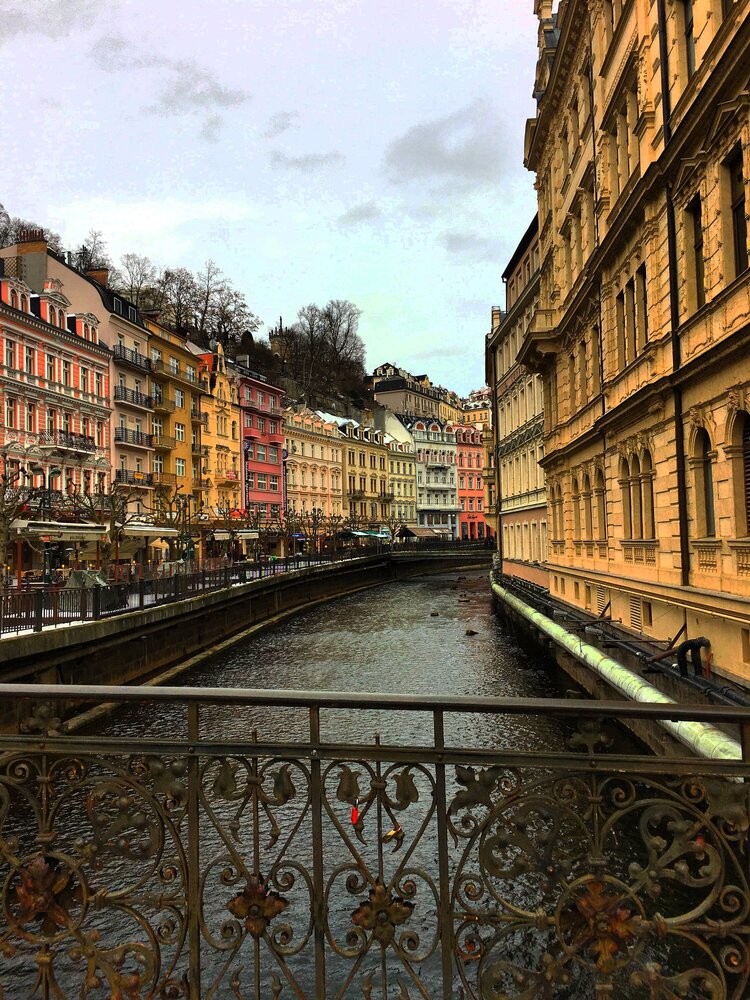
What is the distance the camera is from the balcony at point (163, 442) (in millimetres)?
47703

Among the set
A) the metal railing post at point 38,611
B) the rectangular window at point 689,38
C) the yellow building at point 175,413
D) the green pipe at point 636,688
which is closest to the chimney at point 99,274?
the yellow building at point 175,413

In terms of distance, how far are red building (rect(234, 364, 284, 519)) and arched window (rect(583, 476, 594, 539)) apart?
43001 millimetres

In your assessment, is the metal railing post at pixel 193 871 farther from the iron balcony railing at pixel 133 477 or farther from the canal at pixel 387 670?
the iron balcony railing at pixel 133 477

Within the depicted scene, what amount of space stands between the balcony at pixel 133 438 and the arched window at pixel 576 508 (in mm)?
28112

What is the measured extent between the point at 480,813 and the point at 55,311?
35296 mm

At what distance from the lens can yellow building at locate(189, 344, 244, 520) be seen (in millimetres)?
55750

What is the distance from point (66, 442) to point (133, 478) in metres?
7.48

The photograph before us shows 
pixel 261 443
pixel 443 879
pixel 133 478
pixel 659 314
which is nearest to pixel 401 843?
pixel 443 879

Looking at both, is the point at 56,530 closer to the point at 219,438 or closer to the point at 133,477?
the point at 133,477

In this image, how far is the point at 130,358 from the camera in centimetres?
4509

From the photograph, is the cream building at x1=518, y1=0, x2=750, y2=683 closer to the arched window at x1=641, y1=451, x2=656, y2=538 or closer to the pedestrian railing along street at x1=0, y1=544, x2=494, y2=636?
the arched window at x1=641, y1=451, x2=656, y2=538

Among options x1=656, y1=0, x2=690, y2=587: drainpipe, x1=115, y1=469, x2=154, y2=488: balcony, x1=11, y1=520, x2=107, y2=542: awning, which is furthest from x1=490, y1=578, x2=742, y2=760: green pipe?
x1=115, y1=469, x2=154, y2=488: balcony

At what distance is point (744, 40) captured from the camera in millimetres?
9398

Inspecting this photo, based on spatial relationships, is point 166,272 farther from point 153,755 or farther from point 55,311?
point 153,755
